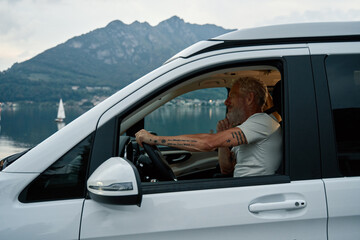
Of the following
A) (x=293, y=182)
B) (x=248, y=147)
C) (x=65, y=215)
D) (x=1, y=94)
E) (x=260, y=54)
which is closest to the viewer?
(x=65, y=215)

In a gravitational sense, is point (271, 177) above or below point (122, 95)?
below

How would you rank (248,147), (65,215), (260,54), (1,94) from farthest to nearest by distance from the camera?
(1,94), (248,147), (260,54), (65,215)

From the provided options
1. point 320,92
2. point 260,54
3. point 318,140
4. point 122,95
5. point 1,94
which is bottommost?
point 318,140

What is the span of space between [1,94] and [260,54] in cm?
14326

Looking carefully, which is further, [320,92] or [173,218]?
[320,92]

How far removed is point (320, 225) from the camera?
5.23ft

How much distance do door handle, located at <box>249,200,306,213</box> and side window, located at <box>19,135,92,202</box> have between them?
31.1 inches

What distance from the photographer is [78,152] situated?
1606 millimetres

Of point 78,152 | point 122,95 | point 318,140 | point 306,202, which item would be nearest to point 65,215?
point 78,152

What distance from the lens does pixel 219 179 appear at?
5.46ft

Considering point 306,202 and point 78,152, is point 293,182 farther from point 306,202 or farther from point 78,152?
point 78,152

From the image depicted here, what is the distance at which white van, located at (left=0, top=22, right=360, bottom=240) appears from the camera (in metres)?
1.52

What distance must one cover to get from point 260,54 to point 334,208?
0.83 metres

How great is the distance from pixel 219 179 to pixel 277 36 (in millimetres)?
816
